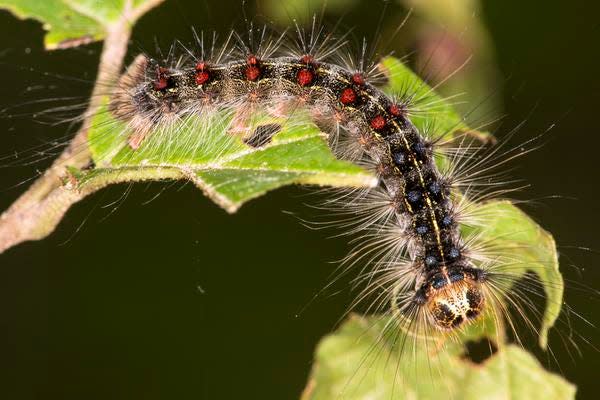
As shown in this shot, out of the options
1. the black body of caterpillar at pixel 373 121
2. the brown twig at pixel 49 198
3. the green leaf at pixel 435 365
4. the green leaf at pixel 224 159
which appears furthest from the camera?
the black body of caterpillar at pixel 373 121

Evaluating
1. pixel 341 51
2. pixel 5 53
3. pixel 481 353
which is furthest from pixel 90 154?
pixel 481 353

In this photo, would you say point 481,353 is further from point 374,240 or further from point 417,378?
point 374,240

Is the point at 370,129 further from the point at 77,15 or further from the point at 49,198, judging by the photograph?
the point at 49,198

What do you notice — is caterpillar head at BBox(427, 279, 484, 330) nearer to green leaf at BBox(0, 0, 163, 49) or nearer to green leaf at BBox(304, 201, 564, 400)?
green leaf at BBox(304, 201, 564, 400)

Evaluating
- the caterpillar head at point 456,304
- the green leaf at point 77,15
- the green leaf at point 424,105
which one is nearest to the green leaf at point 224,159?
the green leaf at point 77,15

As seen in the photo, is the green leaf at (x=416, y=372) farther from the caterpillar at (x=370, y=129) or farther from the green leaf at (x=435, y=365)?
the caterpillar at (x=370, y=129)

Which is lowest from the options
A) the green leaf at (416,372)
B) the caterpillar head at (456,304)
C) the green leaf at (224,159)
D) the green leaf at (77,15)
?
the green leaf at (416,372)

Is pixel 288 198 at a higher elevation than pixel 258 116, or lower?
lower
